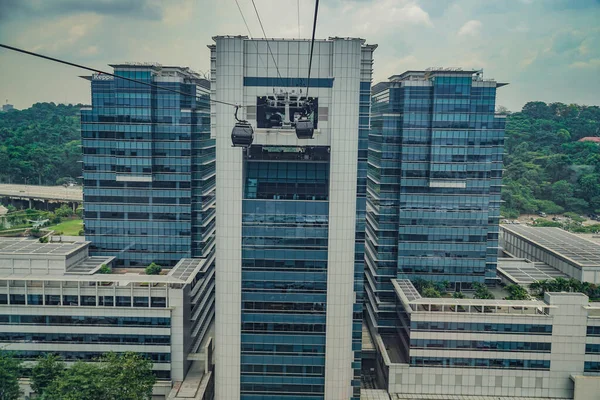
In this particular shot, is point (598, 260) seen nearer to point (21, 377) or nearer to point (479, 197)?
point (479, 197)

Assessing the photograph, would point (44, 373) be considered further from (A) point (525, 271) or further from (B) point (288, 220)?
(A) point (525, 271)

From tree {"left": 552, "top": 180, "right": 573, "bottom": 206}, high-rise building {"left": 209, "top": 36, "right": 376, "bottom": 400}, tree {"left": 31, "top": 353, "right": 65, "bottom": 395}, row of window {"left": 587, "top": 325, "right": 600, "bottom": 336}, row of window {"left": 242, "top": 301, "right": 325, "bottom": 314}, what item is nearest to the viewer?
high-rise building {"left": 209, "top": 36, "right": 376, "bottom": 400}

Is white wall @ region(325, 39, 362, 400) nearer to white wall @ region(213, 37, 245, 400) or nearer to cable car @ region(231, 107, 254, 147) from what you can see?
white wall @ region(213, 37, 245, 400)

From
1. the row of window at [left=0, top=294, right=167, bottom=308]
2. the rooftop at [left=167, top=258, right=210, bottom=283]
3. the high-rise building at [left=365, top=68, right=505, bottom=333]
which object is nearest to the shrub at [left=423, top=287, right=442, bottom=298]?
the high-rise building at [left=365, top=68, right=505, bottom=333]

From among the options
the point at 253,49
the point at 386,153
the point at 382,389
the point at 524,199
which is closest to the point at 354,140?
the point at 253,49

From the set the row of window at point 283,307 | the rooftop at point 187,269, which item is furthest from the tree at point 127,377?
the row of window at point 283,307
